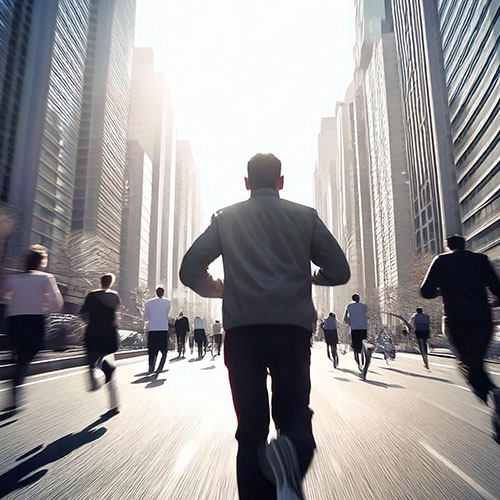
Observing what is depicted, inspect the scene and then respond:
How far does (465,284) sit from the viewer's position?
4.71 meters

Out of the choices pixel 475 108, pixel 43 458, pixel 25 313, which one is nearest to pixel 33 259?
pixel 25 313

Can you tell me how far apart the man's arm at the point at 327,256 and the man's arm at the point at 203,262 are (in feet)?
1.69

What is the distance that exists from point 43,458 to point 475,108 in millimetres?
58229

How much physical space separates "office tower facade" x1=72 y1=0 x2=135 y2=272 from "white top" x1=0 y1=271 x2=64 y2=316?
72.0 metres

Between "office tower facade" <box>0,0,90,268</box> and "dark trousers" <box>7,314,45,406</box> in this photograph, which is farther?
"office tower facade" <box>0,0,90,268</box>

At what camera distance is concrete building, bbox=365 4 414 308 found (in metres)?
88.9

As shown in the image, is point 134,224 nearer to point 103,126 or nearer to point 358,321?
point 103,126

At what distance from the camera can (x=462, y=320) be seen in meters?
4.63

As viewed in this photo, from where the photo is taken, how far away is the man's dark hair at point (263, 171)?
8.22 feet

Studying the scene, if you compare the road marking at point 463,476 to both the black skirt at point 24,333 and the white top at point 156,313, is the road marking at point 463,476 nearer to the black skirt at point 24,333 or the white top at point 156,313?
the black skirt at point 24,333

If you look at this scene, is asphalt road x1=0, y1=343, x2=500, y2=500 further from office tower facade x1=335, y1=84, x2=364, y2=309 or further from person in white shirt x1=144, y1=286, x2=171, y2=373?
office tower facade x1=335, y1=84, x2=364, y2=309

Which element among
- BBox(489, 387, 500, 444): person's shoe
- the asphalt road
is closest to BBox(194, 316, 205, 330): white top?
the asphalt road

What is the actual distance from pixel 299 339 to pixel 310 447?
464 millimetres

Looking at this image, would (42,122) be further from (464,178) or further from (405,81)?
(405,81)
